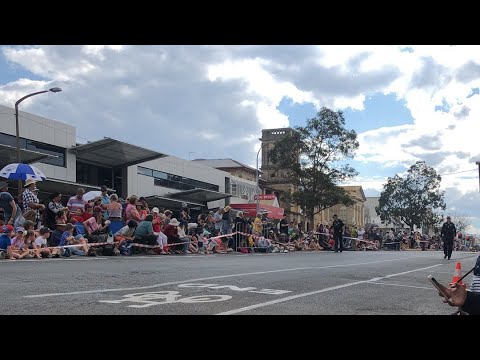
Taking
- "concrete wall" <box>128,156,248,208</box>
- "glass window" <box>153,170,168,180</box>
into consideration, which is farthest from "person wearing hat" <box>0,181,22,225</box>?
"glass window" <box>153,170,168,180</box>

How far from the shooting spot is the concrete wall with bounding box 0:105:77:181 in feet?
105

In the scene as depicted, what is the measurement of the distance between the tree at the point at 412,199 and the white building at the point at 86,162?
143ft

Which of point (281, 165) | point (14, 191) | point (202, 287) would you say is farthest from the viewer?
point (281, 165)

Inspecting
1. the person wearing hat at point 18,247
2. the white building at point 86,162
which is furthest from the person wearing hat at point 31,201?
the white building at point 86,162

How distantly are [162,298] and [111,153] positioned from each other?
31.1 meters

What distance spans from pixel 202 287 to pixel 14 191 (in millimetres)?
25166

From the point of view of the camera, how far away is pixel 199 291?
8.07m

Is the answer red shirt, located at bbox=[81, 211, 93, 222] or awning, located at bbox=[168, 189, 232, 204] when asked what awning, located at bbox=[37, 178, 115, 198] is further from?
red shirt, located at bbox=[81, 211, 93, 222]
